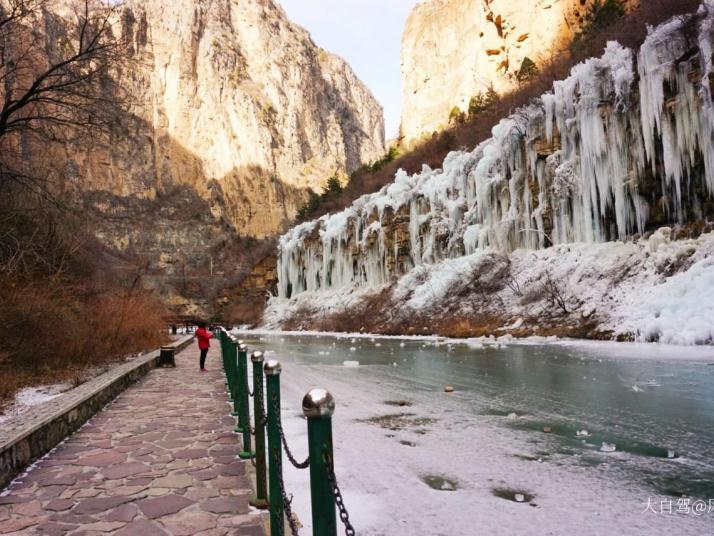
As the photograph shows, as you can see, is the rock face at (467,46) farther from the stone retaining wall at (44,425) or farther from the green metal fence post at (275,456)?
the green metal fence post at (275,456)

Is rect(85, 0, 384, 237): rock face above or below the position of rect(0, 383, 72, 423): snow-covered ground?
above

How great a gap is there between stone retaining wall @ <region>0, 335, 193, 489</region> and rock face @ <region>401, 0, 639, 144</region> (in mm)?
43414

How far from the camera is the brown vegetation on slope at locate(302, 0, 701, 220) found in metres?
21.7

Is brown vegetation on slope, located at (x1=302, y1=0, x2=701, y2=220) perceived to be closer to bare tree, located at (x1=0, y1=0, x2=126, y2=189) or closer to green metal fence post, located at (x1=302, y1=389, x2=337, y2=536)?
bare tree, located at (x1=0, y1=0, x2=126, y2=189)

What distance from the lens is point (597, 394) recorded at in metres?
7.55

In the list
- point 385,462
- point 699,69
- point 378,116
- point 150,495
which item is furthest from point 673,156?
point 378,116

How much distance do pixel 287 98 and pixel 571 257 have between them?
67690 millimetres

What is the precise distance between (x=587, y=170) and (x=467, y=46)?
146 ft

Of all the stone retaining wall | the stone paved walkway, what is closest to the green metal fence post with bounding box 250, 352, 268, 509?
the stone paved walkway

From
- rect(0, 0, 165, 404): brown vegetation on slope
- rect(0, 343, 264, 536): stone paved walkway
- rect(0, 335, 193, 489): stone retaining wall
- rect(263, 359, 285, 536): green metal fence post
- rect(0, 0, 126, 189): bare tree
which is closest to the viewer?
rect(263, 359, 285, 536): green metal fence post

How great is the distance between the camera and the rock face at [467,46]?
47312 millimetres

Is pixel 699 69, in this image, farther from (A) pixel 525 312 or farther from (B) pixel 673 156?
(A) pixel 525 312

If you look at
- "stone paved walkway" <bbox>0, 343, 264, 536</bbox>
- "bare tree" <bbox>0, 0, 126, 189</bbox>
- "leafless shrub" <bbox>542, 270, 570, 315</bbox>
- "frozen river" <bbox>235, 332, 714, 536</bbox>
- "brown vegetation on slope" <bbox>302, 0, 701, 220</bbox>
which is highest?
"brown vegetation on slope" <bbox>302, 0, 701, 220</bbox>

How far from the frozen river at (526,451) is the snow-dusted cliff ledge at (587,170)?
1014 cm
